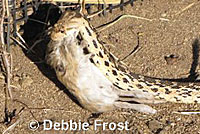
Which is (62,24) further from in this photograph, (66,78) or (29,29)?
(29,29)

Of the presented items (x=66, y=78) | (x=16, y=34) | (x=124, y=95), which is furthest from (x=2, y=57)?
(x=124, y=95)

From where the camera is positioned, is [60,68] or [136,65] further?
[136,65]
